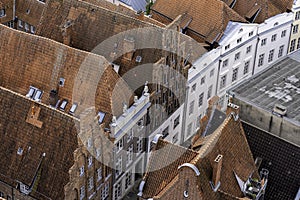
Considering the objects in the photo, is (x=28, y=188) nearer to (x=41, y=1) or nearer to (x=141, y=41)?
(x=141, y=41)

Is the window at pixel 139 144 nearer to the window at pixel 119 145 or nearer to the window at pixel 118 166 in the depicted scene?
the window at pixel 118 166

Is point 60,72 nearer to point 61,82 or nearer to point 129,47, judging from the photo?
point 61,82

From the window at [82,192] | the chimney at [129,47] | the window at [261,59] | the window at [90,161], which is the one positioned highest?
the chimney at [129,47]

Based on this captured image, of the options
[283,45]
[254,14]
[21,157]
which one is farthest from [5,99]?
[283,45]

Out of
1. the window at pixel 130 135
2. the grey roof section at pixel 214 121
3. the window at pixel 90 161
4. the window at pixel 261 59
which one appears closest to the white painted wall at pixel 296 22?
the window at pixel 261 59

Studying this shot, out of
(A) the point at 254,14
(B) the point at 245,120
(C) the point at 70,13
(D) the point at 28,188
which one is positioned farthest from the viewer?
(A) the point at 254,14

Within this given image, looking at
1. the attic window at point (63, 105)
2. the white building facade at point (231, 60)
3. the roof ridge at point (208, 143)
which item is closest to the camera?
the roof ridge at point (208, 143)

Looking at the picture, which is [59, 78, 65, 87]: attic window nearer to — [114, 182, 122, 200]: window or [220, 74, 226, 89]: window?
[114, 182, 122, 200]: window
